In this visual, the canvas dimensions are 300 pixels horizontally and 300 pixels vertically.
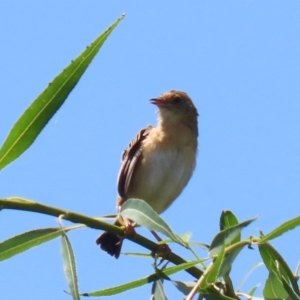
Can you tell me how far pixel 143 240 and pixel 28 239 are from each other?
0.37m

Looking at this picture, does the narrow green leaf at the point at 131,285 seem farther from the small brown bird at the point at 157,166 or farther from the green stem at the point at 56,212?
the small brown bird at the point at 157,166

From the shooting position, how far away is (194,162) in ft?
24.6

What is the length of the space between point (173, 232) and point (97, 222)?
336 mm

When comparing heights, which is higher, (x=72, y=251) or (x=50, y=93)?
(x=50, y=93)

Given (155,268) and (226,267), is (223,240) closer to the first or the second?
(226,267)

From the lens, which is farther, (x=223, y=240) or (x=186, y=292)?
(x=186, y=292)

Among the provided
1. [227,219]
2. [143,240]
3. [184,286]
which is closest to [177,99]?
[184,286]

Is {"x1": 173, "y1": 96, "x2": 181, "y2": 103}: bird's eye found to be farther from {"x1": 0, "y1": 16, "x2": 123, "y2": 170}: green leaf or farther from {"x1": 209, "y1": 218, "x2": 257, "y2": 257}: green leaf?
{"x1": 209, "y1": 218, "x2": 257, "y2": 257}: green leaf

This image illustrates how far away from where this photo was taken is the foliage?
211 centimetres

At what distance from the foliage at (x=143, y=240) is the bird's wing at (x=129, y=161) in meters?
4.77

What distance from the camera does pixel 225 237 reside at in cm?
216

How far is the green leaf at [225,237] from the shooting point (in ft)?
7.00

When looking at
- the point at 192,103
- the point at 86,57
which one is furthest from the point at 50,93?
the point at 192,103

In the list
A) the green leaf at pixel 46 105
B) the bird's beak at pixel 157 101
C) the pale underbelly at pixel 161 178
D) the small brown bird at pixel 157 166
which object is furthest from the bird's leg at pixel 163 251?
the bird's beak at pixel 157 101
